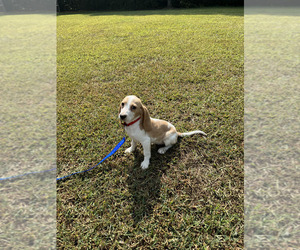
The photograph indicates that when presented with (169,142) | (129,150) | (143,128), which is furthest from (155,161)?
(143,128)

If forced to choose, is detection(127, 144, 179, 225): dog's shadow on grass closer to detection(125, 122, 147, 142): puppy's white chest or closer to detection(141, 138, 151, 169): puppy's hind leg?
detection(141, 138, 151, 169): puppy's hind leg

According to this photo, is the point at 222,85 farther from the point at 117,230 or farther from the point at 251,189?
the point at 117,230

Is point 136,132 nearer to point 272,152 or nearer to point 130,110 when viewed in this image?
point 130,110

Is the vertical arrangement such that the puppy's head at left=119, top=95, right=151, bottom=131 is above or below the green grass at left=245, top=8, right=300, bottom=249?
above

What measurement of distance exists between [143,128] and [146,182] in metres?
0.67

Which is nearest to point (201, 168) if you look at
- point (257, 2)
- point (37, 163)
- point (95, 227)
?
point (95, 227)

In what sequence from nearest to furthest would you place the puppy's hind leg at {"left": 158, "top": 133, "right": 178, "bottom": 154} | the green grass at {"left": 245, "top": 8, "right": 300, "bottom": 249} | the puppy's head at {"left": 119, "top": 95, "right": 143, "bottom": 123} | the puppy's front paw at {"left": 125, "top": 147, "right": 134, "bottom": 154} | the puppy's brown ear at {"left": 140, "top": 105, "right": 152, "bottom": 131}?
the green grass at {"left": 245, "top": 8, "right": 300, "bottom": 249} < the puppy's head at {"left": 119, "top": 95, "right": 143, "bottom": 123} < the puppy's brown ear at {"left": 140, "top": 105, "right": 152, "bottom": 131} < the puppy's hind leg at {"left": 158, "top": 133, "right": 178, "bottom": 154} < the puppy's front paw at {"left": 125, "top": 147, "right": 134, "bottom": 154}

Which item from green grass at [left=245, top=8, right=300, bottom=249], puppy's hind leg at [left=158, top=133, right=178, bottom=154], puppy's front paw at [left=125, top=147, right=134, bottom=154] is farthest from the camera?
puppy's front paw at [left=125, top=147, right=134, bottom=154]

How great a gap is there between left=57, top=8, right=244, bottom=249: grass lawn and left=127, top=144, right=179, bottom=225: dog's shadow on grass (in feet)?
0.04

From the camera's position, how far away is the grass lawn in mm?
2023

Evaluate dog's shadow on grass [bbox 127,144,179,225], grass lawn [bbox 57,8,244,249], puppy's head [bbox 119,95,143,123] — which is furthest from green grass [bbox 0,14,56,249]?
puppy's head [bbox 119,95,143,123]

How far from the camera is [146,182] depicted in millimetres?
2492

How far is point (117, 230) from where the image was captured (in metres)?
2.04

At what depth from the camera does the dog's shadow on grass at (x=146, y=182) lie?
7.27ft
